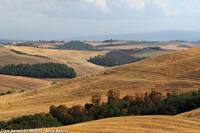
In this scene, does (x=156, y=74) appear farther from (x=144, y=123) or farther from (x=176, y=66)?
(x=144, y=123)

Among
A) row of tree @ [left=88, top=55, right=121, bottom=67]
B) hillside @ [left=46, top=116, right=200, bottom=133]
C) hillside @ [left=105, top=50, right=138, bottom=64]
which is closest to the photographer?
hillside @ [left=46, top=116, right=200, bottom=133]

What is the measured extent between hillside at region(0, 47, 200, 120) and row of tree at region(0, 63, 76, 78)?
5535cm

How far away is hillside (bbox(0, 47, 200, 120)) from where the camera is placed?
4534cm

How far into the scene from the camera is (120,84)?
5066cm

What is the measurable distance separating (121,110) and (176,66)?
1160 inches

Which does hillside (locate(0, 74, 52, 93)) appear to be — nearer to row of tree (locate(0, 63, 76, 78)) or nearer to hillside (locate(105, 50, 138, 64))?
row of tree (locate(0, 63, 76, 78))

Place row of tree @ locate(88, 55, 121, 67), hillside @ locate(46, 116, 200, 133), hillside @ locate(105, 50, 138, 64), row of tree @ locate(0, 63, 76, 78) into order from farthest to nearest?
hillside @ locate(105, 50, 138, 64) < row of tree @ locate(88, 55, 121, 67) < row of tree @ locate(0, 63, 76, 78) < hillside @ locate(46, 116, 200, 133)

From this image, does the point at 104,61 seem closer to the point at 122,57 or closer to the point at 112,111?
the point at 122,57

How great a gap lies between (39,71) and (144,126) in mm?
100497

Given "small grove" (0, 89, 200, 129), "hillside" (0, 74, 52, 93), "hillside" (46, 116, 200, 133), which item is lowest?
"hillside" (0, 74, 52, 93)

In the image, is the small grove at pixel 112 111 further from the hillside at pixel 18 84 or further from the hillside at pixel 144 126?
the hillside at pixel 18 84

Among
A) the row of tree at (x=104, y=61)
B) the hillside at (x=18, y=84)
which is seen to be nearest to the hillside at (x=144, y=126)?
the hillside at (x=18, y=84)

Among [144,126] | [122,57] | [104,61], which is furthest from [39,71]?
[144,126]

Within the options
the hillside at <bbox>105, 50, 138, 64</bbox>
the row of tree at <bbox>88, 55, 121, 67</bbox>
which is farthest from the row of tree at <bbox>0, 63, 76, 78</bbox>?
the hillside at <bbox>105, 50, 138, 64</bbox>
